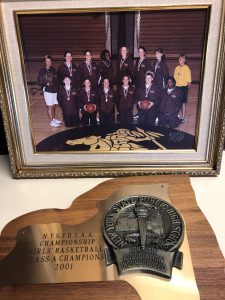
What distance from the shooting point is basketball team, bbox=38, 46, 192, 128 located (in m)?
0.69

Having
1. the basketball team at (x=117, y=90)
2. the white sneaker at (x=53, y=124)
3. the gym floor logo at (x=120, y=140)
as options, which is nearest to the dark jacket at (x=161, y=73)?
the basketball team at (x=117, y=90)

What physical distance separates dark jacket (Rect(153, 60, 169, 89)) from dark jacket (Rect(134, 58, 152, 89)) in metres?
0.01

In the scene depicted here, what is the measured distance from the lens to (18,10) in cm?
64

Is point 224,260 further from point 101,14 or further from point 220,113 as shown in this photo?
point 101,14

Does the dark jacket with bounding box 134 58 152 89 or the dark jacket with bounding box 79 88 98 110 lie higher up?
the dark jacket with bounding box 134 58 152 89

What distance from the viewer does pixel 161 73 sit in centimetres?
70

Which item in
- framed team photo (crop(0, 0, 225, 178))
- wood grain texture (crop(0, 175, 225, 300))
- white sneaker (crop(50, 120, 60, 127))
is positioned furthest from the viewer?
white sneaker (crop(50, 120, 60, 127))

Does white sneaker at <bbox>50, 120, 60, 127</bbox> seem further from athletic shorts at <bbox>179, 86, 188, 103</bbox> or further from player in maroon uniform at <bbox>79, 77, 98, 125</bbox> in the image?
athletic shorts at <bbox>179, 86, 188, 103</bbox>

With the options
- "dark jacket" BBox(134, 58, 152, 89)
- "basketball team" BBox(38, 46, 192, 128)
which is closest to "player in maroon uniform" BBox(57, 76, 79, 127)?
"basketball team" BBox(38, 46, 192, 128)

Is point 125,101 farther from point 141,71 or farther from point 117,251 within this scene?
point 117,251

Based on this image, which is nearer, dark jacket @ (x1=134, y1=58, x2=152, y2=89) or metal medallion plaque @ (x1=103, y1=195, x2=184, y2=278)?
metal medallion plaque @ (x1=103, y1=195, x2=184, y2=278)

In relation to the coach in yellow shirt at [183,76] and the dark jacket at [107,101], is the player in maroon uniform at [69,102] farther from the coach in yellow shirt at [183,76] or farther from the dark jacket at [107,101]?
the coach in yellow shirt at [183,76]

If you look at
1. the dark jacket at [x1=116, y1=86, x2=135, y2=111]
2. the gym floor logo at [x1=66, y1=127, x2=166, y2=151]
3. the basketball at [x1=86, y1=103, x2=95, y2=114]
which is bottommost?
the gym floor logo at [x1=66, y1=127, x2=166, y2=151]

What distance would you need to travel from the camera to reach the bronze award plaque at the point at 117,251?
0.54 metres
